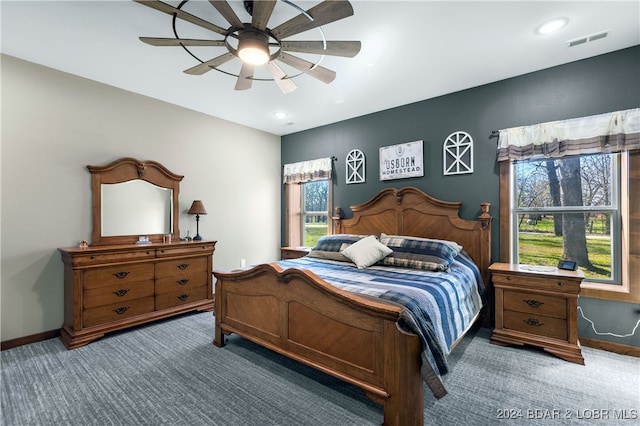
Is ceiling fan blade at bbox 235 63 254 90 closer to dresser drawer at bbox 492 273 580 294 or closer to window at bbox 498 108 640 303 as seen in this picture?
window at bbox 498 108 640 303

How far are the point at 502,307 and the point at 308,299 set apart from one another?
6.61ft

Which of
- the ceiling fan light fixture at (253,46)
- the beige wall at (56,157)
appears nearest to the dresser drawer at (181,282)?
the beige wall at (56,157)

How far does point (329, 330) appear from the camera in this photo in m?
2.02

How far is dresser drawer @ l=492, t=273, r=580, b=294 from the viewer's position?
250cm

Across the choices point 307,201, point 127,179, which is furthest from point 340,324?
point 307,201

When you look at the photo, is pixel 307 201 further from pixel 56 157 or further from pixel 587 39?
pixel 587 39

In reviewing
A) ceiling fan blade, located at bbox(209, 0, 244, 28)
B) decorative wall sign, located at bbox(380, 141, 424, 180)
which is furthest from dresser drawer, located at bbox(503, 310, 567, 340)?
ceiling fan blade, located at bbox(209, 0, 244, 28)

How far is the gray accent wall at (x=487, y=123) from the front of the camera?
8.82ft

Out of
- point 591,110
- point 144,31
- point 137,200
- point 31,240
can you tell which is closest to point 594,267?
point 591,110

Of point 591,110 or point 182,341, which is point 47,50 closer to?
point 182,341

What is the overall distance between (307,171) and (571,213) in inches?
139

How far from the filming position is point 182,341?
9.57 ft

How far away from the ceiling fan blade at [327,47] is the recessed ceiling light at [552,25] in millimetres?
1581

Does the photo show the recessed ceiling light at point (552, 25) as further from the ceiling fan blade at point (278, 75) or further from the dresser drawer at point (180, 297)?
the dresser drawer at point (180, 297)
